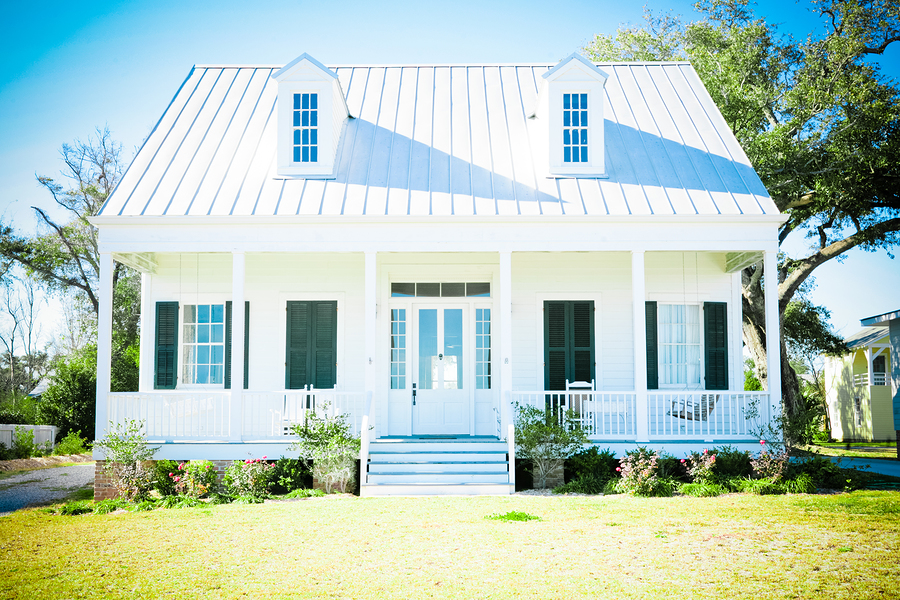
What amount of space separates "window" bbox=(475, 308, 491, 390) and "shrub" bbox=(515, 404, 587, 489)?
210 centimetres

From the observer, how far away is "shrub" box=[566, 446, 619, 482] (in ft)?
37.0

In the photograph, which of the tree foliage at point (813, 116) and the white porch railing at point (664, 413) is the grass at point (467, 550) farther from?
the tree foliage at point (813, 116)

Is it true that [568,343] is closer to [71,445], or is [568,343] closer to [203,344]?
[203,344]

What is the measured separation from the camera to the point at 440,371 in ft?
44.7

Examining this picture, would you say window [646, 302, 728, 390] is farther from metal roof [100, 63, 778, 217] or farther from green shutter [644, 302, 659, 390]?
metal roof [100, 63, 778, 217]

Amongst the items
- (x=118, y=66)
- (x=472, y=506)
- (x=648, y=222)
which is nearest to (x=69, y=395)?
(x=118, y=66)

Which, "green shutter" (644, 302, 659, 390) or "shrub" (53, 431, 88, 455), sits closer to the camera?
"green shutter" (644, 302, 659, 390)

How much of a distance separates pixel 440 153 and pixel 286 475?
6.49m

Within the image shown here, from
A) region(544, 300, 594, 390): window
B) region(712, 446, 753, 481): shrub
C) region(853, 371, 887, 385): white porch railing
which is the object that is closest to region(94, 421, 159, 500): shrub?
region(544, 300, 594, 390): window

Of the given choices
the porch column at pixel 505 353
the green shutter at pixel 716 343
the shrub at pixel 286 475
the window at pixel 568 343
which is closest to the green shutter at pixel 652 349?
the green shutter at pixel 716 343

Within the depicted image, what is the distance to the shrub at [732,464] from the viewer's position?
11.3m

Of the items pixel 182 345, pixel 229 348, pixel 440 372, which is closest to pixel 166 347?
pixel 182 345

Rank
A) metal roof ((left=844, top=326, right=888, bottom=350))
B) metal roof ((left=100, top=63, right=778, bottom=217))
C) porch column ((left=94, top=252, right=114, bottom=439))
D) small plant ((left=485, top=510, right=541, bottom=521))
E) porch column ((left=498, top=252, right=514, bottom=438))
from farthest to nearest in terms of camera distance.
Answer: metal roof ((left=844, top=326, right=888, bottom=350)), metal roof ((left=100, top=63, right=778, bottom=217)), porch column ((left=498, top=252, right=514, bottom=438)), porch column ((left=94, top=252, right=114, bottom=439)), small plant ((left=485, top=510, right=541, bottom=521))

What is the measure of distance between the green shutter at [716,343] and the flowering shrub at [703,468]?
250 cm
